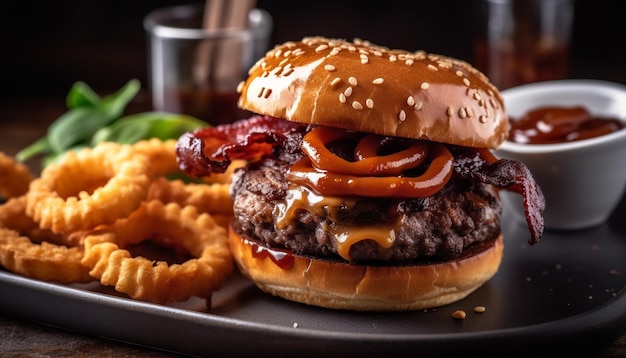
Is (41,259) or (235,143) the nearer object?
(41,259)

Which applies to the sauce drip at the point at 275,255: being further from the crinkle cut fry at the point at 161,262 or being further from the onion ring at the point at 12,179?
the onion ring at the point at 12,179

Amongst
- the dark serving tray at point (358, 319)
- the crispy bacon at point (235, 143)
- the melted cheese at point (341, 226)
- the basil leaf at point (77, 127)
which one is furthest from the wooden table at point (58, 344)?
the basil leaf at point (77, 127)

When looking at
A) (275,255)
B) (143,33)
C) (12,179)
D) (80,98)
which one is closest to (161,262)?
(275,255)

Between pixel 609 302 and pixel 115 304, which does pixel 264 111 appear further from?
pixel 609 302

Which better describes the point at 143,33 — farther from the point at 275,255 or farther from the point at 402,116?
the point at 402,116

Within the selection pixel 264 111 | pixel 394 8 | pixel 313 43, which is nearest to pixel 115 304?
pixel 264 111
